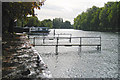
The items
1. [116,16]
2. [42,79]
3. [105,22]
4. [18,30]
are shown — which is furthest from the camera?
[105,22]

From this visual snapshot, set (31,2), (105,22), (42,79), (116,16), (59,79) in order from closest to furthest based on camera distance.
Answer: (42,79) → (31,2) → (59,79) → (116,16) → (105,22)

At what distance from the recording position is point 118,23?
81625mm

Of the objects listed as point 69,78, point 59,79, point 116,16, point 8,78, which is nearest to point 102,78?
point 69,78

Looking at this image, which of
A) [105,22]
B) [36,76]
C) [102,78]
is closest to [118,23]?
[105,22]

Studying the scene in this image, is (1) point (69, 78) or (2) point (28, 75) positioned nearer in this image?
(2) point (28, 75)

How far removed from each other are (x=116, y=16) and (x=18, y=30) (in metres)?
65.6

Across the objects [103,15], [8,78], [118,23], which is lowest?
[8,78]

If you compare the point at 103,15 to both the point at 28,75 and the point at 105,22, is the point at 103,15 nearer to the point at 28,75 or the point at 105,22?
the point at 105,22

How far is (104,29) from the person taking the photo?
101 m

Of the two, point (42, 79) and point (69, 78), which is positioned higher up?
point (42, 79)

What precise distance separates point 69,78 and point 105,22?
92046mm

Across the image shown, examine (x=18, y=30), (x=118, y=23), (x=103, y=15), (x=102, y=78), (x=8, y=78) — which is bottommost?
(x=102, y=78)

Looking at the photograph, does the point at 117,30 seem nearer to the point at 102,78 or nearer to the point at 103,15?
the point at 103,15

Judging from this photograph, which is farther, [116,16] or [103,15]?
[103,15]
